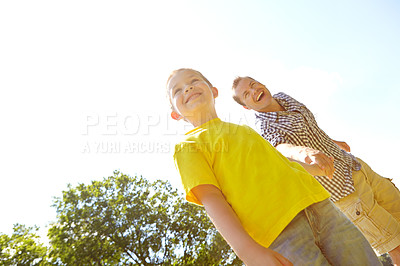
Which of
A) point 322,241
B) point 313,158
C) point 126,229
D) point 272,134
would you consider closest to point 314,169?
point 313,158

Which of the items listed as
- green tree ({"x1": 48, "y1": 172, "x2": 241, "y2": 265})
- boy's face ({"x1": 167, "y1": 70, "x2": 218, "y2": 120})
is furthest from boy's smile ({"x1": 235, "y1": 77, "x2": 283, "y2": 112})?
green tree ({"x1": 48, "y1": 172, "x2": 241, "y2": 265})

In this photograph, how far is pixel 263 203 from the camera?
4.64ft

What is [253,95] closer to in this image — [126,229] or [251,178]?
[251,178]

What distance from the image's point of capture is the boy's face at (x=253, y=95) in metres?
2.99

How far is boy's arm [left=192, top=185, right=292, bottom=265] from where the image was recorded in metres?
1.15

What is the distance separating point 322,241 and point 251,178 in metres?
0.51

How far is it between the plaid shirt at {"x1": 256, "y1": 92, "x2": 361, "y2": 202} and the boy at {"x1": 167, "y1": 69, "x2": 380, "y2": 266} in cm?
74

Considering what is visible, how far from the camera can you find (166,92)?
2.52m

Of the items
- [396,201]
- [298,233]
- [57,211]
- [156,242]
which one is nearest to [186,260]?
[156,242]

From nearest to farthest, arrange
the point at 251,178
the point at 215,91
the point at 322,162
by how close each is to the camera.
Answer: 1. the point at 251,178
2. the point at 322,162
3. the point at 215,91

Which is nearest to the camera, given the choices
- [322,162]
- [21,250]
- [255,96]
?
[322,162]

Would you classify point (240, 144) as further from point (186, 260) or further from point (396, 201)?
point (186, 260)

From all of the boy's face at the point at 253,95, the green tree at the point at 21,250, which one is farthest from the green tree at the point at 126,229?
the boy's face at the point at 253,95

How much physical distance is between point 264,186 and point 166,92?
4.79 ft
